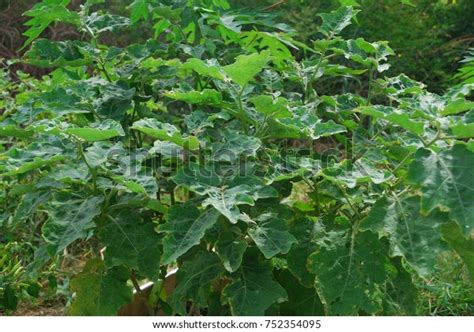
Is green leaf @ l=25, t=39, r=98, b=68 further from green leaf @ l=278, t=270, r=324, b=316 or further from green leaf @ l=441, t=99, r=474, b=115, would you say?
green leaf @ l=441, t=99, r=474, b=115

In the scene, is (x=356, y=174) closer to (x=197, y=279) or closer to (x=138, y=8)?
(x=197, y=279)

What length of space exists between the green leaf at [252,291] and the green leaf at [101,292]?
0.32 meters

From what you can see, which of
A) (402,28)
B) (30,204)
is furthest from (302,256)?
(402,28)

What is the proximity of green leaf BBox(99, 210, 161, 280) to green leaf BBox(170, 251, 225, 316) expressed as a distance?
0.25 feet

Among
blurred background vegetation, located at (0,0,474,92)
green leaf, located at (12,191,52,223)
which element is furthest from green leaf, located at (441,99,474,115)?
blurred background vegetation, located at (0,0,474,92)

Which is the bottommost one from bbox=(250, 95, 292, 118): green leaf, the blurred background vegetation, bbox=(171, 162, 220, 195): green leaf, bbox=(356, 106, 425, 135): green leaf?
the blurred background vegetation

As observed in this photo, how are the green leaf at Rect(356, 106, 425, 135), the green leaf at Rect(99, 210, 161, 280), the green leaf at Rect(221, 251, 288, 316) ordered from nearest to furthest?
the green leaf at Rect(356, 106, 425, 135) → the green leaf at Rect(221, 251, 288, 316) → the green leaf at Rect(99, 210, 161, 280)

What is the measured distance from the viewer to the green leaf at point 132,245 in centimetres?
186

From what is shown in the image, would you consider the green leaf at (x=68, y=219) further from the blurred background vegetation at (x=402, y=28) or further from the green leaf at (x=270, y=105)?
the blurred background vegetation at (x=402, y=28)

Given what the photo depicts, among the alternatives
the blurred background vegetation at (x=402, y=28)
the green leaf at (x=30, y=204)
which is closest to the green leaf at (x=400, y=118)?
the green leaf at (x=30, y=204)

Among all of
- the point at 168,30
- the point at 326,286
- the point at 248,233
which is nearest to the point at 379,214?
the point at 326,286

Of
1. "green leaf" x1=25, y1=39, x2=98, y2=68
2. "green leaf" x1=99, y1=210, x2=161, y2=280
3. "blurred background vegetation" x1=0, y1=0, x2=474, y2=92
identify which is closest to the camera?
"green leaf" x1=99, y1=210, x2=161, y2=280

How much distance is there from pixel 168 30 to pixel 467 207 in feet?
4.68

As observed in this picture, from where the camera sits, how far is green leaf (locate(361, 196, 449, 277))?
5.30 feet
